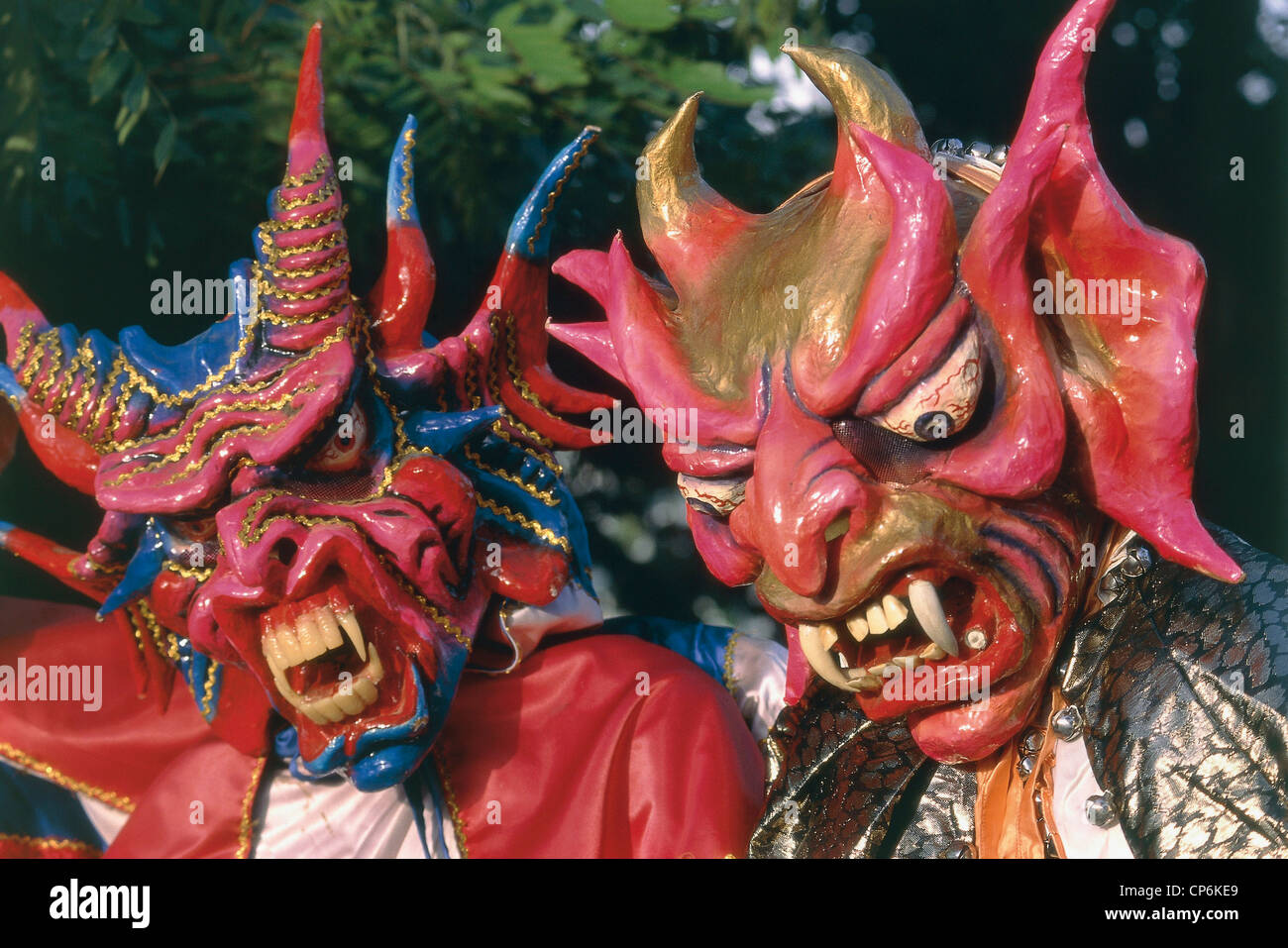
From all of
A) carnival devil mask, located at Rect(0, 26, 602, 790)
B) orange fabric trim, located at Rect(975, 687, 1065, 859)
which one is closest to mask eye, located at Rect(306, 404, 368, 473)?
carnival devil mask, located at Rect(0, 26, 602, 790)

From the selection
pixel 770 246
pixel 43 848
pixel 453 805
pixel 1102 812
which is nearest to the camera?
pixel 1102 812

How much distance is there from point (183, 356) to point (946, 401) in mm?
1168

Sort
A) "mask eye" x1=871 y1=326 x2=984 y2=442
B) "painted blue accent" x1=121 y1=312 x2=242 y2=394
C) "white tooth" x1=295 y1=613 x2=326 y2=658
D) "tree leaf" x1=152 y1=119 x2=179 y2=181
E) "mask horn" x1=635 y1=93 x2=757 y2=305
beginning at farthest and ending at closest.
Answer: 1. "tree leaf" x1=152 y1=119 x2=179 y2=181
2. "painted blue accent" x1=121 y1=312 x2=242 y2=394
3. "white tooth" x1=295 y1=613 x2=326 y2=658
4. "mask horn" x1=635 y1=93 x2=757 y2=305
5. "mask eye" x1=871 y1=326 x2=984 y2=442

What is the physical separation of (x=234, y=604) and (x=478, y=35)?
1088 mm

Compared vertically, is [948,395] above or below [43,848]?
above

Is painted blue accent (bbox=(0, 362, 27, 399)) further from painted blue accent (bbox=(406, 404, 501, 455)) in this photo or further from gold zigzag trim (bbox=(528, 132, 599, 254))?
gold zigzag trim (bbox=(528, 132, 599, 254))

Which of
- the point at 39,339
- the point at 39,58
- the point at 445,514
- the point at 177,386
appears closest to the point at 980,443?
the point at 445,514

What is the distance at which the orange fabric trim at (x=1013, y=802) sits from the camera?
53.4 inches

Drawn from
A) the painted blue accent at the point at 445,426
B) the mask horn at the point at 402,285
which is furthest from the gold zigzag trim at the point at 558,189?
the painted blue accent at the point at 445,426

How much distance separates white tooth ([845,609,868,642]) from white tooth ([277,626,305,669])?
0.80 m

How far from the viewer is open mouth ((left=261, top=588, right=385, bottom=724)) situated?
1796mm

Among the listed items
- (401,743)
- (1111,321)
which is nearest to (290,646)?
(401,743)

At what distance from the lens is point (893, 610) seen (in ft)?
Answer: 4.10

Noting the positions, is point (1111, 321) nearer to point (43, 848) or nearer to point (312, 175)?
point (312, 175)
